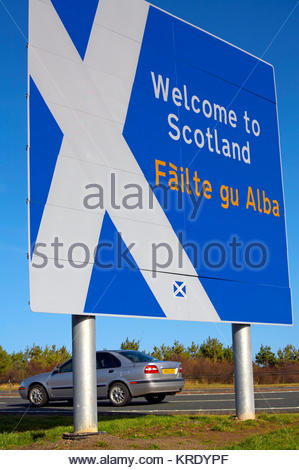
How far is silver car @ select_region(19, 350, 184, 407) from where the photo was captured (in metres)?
14.2

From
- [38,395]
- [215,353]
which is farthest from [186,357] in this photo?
[38,395]

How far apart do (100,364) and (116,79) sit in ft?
29.6

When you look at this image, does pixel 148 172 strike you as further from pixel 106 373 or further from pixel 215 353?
pixel 215 353

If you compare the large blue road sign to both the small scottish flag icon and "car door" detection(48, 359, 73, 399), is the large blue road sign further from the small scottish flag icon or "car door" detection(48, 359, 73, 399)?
"car door" detection(48, 359, 73, 399)

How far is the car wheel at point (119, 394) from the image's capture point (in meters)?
14.3

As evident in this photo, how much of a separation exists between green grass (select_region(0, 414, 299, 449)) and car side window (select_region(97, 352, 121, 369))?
17.6ft

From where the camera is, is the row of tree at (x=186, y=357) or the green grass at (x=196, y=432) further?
the row of tree at (x=186, y=357)

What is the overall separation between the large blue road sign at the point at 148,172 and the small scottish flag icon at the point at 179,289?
28 mm

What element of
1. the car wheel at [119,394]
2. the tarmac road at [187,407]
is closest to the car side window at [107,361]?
the car wheel at [119,394]

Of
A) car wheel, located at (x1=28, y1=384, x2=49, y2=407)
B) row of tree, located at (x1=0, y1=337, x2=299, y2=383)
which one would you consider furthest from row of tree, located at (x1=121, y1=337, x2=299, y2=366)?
car wheel, located at (x1=28, y1=384, x2=49, y2=407)

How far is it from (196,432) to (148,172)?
350 centimetres

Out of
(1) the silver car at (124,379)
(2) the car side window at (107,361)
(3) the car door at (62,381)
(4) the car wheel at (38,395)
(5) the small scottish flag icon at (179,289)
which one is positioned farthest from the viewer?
(4) the car wheel at (38,395)

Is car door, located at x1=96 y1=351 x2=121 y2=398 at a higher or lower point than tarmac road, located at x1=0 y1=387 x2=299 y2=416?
higher

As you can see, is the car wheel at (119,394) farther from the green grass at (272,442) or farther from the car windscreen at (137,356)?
the green grass at (272,442)
